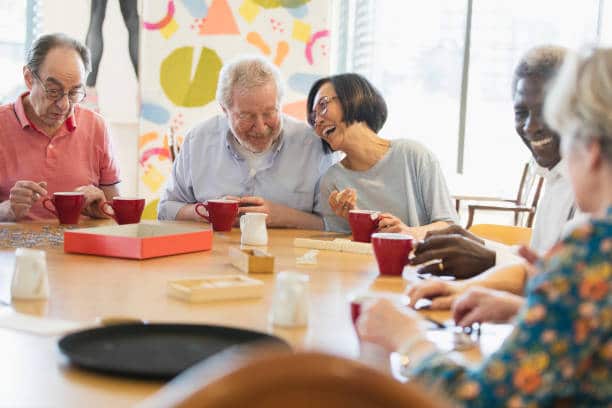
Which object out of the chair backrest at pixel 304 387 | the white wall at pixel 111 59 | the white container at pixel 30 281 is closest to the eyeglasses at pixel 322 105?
the white container at pixel 30 281

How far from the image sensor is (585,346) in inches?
32.9

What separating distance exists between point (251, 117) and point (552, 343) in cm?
206

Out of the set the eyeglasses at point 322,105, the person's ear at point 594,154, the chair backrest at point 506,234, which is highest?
the eyeglasses at point 322,105

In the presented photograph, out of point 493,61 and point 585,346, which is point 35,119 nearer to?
point 585,346

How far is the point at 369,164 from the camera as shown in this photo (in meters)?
2.78

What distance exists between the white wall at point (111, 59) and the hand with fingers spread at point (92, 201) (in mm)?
2803

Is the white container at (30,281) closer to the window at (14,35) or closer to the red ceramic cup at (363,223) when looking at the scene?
the red ceramic cup at (363,223)

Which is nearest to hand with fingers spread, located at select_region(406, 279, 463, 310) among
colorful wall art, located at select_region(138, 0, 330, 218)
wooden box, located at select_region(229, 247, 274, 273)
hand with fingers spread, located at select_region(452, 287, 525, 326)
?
hand with fingers spread, located at select_region(452, 287, 525, 326)

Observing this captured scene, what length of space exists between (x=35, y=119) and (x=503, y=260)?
1.84 meters

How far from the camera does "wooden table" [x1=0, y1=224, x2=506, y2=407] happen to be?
3.34ft

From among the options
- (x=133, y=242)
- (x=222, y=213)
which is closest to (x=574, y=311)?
(x=133, y=242)

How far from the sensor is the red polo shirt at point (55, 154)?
2863 millimetres

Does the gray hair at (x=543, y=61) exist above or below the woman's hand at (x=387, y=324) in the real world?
above

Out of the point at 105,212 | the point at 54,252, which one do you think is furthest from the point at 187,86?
the point at 54,252
